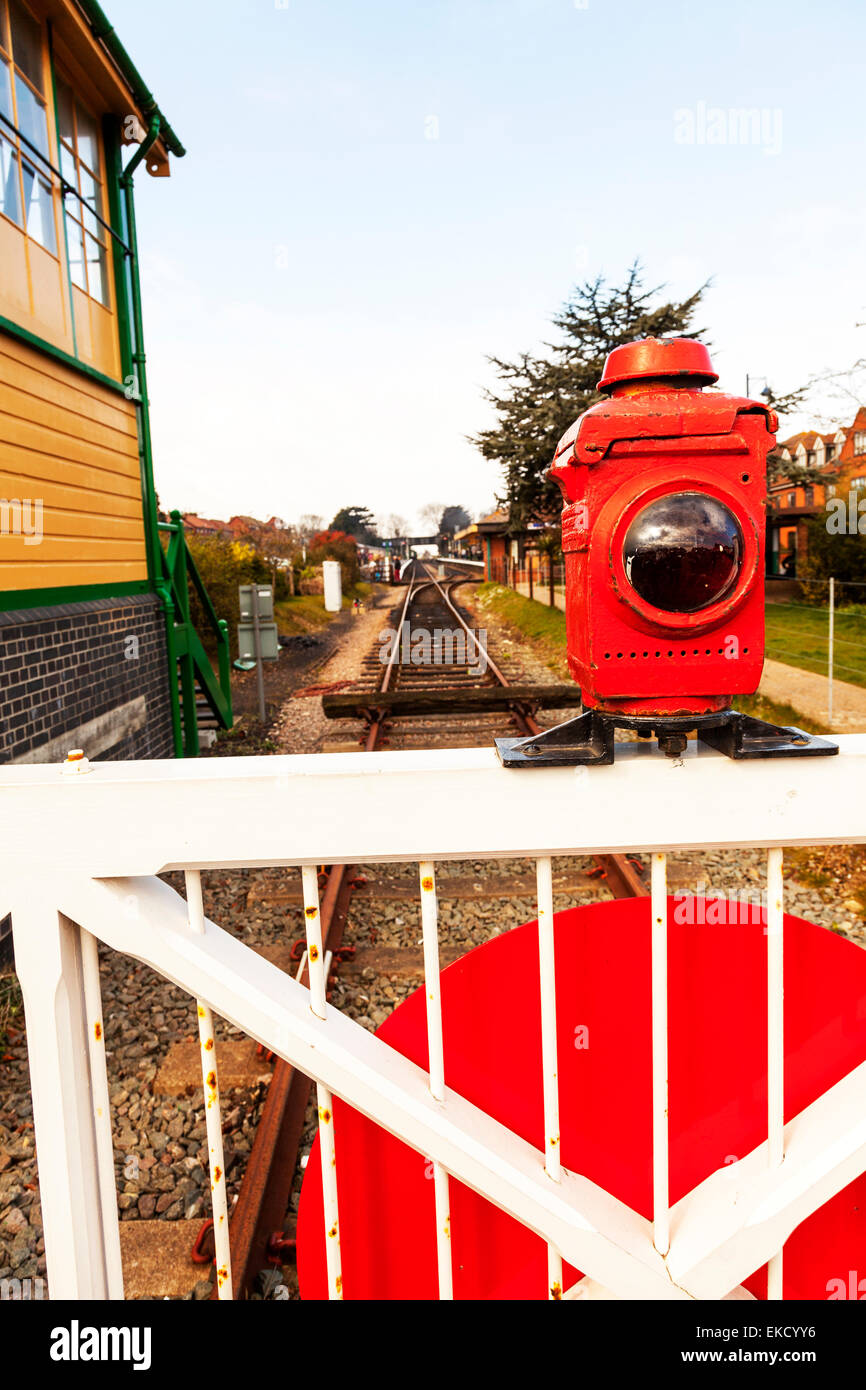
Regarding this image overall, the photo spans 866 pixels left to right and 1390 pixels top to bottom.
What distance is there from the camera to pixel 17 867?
1.12 meters

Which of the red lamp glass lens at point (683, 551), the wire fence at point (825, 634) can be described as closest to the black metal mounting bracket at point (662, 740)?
the red lamp glass lens at point (683, 551)

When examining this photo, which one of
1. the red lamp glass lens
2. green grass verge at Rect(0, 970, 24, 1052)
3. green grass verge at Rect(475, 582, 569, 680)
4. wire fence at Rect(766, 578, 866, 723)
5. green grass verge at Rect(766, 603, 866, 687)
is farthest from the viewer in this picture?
green grass verge at Rect(475, 582, 569, 680)

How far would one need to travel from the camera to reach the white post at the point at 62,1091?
113cm

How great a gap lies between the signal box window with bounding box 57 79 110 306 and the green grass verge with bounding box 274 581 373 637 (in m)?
12.5

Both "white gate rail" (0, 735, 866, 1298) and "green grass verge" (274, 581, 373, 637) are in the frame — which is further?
"green grass verge" (274, 581, 373, 637)

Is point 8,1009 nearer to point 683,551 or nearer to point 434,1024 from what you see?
point 434,1024

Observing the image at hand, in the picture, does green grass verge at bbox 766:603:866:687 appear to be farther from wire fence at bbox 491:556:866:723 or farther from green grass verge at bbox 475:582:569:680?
green grass verge at bbox 475:582:569:680

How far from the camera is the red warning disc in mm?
1314

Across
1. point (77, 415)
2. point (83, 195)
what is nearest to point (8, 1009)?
point (77, 415)

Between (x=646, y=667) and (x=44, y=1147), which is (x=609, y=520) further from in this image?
(x=44, y=1147)

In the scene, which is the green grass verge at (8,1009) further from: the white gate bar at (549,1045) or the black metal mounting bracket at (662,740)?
the black metal mounting bracket at (662,740)

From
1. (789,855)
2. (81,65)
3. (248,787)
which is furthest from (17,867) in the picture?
(81,65)

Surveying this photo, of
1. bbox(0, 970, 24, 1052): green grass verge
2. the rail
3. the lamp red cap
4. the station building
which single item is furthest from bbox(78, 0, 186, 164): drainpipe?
the lamp red cap

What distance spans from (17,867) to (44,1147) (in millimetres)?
398
